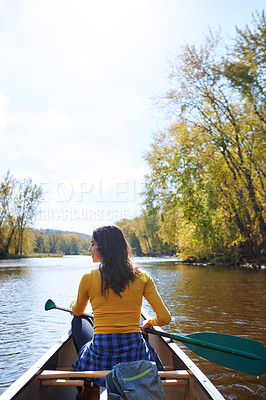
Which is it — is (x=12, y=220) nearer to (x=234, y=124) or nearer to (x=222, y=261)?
(x=222, y=261)

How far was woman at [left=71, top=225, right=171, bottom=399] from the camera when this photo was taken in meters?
2.27

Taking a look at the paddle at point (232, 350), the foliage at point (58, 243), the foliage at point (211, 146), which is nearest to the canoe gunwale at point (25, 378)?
the paddle at point (232, 350)

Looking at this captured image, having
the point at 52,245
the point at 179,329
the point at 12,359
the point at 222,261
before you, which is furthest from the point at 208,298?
the point at 52,245

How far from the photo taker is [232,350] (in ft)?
8.14

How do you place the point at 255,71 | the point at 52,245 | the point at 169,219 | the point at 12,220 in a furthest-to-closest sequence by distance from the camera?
the point at 52,245 < the point at 12,220 < the point at 169,219 < the point at 255,71

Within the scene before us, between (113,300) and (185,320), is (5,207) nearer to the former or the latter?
(185,320)

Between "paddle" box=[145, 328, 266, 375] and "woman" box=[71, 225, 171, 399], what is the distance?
505 mm

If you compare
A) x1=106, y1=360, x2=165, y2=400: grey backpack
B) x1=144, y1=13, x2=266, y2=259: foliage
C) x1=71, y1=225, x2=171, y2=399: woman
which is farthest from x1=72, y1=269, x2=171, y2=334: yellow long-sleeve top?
x1=144, y1=13, x2=266, y2=259: foliage

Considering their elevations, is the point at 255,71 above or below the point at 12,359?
above

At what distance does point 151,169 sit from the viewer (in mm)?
15945

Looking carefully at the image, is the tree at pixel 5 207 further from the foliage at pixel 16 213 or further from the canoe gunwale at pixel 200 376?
the canoe gunwale at pixel 200 376

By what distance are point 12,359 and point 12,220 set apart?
39083 millimetres

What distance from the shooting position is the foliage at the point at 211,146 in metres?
13.5

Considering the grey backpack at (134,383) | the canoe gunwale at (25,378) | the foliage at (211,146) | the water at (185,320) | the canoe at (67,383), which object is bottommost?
the water at (185,320)
